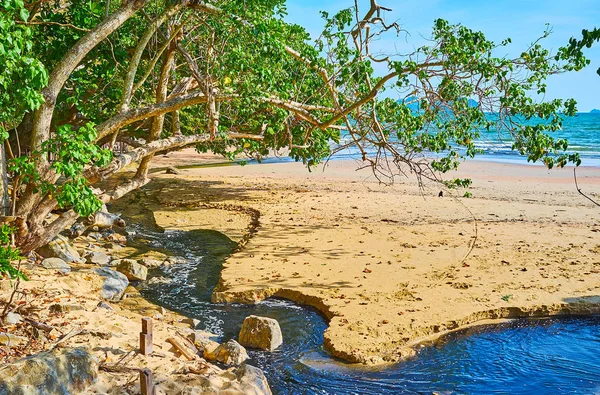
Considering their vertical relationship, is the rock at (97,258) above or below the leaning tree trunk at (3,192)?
below

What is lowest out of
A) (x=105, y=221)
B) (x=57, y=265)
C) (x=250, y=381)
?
(x=250, y=381)

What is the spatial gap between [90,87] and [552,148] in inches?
306

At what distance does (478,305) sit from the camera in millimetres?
8953

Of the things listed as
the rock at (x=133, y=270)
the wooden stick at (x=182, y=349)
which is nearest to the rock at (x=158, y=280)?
the rock at (x=133, y=270)

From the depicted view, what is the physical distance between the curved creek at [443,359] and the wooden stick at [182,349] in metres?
0.83

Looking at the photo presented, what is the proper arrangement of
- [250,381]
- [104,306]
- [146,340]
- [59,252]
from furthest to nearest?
[59,252], [104,306], [146,340], [250,381]

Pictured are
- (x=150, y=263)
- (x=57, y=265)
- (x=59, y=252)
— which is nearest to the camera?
(x=57, y=265)

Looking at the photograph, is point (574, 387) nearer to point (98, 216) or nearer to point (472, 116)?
point (472, 116)

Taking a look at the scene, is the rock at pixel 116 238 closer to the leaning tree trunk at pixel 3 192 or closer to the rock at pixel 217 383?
the leaning tree trunk at pixel 3 192

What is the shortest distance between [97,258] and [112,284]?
194 cm

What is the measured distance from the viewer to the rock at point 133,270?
35.7 ft

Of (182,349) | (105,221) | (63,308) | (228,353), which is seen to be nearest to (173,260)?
(105,221)

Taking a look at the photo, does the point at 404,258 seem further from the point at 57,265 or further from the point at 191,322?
the point at 57,265

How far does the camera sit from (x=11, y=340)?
6391mm
